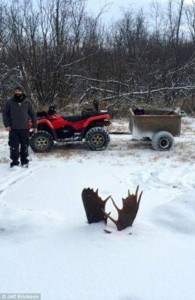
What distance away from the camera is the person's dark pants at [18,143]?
6.69 meters

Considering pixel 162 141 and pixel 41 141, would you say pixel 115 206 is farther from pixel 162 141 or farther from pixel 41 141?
pixel 162 141

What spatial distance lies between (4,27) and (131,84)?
5074 mm

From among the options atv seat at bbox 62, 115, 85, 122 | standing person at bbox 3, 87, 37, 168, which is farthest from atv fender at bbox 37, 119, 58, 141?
standing person at bbox 3, 87, 37, 168

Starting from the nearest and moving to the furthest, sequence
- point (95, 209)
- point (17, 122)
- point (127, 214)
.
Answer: point (127, 214), point (95, 209), point (17, 122)

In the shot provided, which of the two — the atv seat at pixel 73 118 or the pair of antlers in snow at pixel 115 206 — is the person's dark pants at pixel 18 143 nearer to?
the atv seat at pixel 73 118

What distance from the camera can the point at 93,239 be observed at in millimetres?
3684

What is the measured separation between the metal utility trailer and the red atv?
0.64 m

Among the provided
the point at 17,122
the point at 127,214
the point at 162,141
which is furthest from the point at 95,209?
the point at 162,141

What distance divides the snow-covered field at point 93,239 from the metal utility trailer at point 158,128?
153 cm

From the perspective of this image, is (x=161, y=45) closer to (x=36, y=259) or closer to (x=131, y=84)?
(x=131, y=84)

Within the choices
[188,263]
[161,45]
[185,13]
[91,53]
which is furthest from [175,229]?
[185,13]

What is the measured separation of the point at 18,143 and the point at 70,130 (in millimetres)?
1389

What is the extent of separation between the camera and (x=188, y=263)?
327 cm

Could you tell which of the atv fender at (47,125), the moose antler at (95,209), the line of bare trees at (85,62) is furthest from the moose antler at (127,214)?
the line of bare trees at (85,62)
